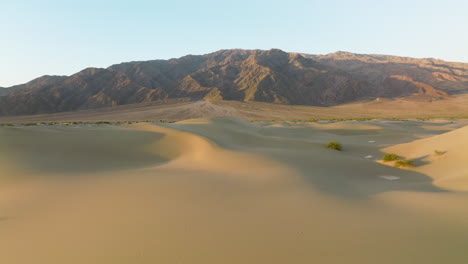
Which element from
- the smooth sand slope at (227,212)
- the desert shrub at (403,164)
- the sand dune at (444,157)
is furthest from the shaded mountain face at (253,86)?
the smooth sand slope at (227,212)

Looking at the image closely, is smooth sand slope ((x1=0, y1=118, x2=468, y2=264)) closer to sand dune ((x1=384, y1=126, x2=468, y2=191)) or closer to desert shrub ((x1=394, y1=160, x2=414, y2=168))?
sand dune ((x1=384, y1=126, x2=468, y2=191))

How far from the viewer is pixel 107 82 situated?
120 m

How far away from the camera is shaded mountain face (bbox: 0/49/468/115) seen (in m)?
107

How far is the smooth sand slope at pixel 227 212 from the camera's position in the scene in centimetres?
432

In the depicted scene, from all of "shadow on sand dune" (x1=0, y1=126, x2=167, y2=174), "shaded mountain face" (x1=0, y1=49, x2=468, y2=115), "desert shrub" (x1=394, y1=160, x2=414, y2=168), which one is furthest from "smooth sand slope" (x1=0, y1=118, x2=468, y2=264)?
"shaded mountain face" (x1=0, y1=49, x2=468, y2=115)

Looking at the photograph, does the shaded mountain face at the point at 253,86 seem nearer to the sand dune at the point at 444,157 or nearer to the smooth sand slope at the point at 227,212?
the sand dune at the point at 444,157

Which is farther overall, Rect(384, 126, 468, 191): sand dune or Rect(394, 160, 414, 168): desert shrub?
Rect(394, 160, 414, 168): desert shrub

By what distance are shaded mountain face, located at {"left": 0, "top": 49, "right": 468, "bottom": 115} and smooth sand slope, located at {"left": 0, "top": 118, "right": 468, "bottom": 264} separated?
9843 centimetres

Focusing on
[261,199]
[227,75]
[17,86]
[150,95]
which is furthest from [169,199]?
[17,86]

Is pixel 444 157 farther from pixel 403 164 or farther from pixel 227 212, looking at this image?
pixel 227 212

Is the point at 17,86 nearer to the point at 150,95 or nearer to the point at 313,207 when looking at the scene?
the point at 150,95

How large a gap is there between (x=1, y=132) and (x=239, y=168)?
1164 centimetres

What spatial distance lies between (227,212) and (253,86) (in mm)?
110986

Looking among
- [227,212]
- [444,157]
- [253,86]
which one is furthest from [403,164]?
[253,86]
